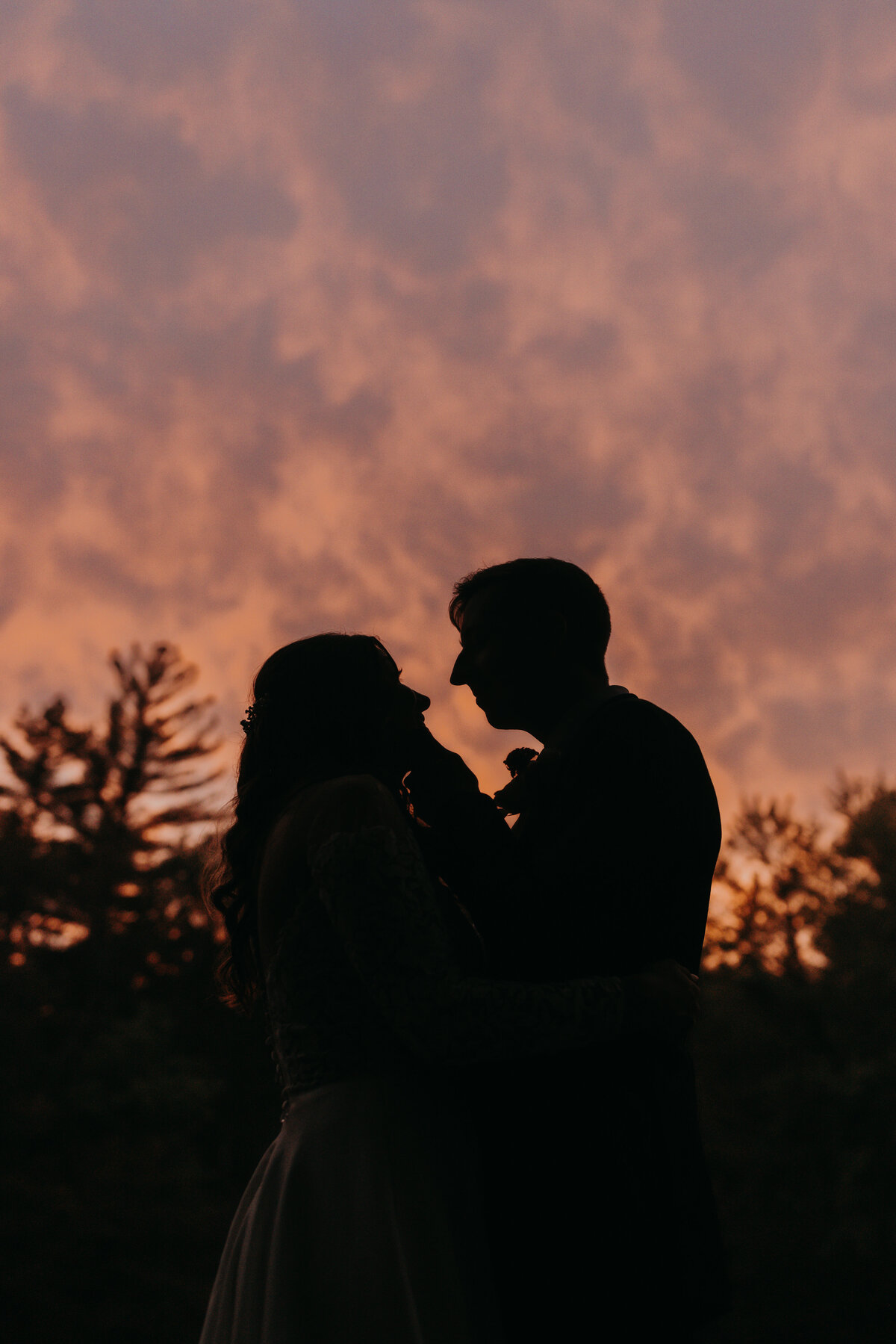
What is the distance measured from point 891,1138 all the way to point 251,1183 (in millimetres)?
28758

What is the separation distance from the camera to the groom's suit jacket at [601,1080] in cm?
249

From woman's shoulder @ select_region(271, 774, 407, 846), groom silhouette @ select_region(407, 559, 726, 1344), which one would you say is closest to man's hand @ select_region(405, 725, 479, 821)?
groom silhouette @ select_region(407, 559, 726, 1344)

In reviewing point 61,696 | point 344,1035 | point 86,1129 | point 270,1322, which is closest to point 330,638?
point 344,1035

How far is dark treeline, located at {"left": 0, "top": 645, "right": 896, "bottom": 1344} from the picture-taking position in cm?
2234

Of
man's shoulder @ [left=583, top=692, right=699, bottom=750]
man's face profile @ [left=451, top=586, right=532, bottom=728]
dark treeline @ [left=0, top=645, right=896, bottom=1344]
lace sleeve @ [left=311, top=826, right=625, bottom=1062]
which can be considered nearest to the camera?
lace sleeve @ [left=311, top=826, right=625, bottom=1062]

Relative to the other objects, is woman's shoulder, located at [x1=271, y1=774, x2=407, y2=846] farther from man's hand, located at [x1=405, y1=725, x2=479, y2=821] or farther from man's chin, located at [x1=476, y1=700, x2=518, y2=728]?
man's chin, located at [x1=476, y1=700, x2=518, y2=728]

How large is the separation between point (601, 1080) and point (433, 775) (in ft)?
2.84

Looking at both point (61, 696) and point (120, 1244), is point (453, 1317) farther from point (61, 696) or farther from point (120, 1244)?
point (61, 696)

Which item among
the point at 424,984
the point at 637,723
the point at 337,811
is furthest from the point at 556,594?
the point at 424,984

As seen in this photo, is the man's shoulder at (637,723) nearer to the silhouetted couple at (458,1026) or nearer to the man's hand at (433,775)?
the silhouetted couple at (458,1026)

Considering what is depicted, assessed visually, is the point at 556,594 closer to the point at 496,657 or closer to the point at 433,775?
the point at 496,657

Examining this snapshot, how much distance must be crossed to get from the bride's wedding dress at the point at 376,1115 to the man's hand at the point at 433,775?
275 mm

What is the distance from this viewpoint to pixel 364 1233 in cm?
247

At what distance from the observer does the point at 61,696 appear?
44.0 metres
